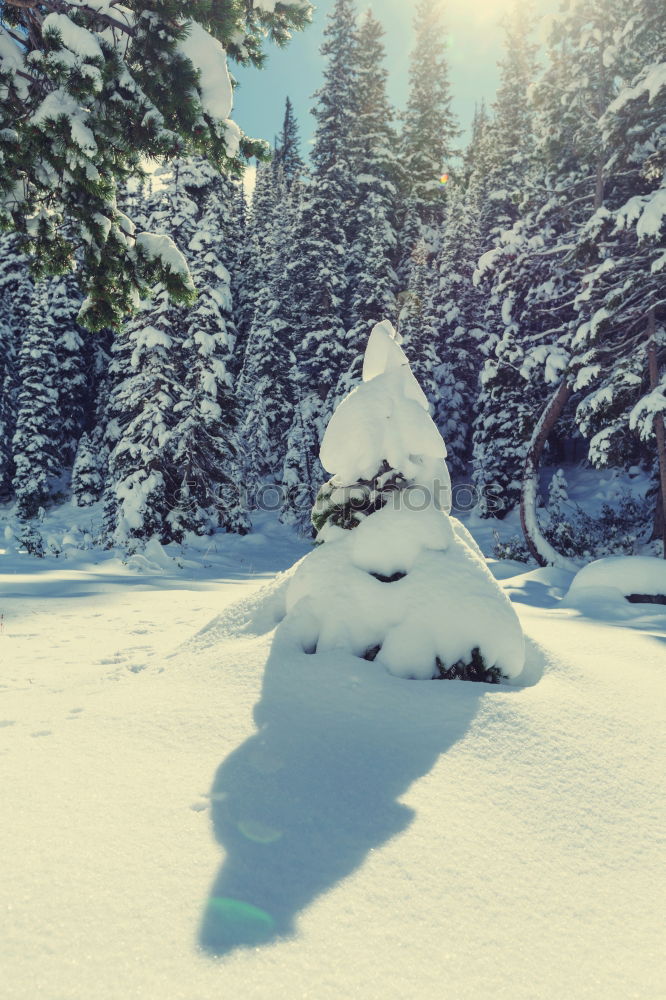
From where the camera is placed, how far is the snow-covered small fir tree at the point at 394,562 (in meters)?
4.23

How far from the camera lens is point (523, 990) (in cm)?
166

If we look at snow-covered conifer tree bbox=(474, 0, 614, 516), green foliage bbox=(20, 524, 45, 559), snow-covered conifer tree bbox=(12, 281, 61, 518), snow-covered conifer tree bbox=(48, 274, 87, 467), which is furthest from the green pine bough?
snow-covered conifer tree bbox=(12, 281, 61, 518)

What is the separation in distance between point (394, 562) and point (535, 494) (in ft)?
42.2

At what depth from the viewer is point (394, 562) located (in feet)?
15.7

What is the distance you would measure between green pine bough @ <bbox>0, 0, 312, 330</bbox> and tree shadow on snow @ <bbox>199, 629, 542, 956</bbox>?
3.59 metres

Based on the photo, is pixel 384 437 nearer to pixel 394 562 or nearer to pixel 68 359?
pixel 394 562

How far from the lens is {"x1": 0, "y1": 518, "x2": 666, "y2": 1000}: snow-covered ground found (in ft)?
5.57

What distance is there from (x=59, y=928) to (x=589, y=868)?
1.99m

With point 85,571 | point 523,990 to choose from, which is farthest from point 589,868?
point 85,571

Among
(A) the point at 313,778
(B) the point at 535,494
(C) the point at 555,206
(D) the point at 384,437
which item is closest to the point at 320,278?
(C) the point at 555,206

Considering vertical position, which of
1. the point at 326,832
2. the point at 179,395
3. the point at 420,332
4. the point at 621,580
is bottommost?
the point at 326,832

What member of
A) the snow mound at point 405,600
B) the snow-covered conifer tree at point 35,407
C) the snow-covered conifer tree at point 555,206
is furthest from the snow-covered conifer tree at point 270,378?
the snow mound at point 405,600

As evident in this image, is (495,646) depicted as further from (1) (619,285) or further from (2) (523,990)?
Answer: (1) (619,285)

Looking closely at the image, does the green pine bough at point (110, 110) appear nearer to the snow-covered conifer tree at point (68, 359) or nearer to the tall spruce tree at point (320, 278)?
the tall spruce tree at point (320, 278)
